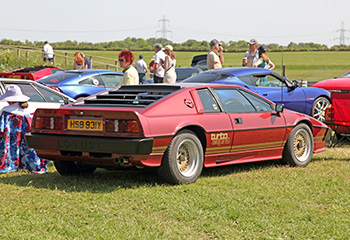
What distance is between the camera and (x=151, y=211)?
5844mm

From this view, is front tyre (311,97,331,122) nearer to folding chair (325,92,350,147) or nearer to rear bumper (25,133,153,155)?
folding chair (325,92,350,147)

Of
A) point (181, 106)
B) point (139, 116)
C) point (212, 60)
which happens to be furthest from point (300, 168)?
point (212, 60)

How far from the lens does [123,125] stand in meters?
6.66

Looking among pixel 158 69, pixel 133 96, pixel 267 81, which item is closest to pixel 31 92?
pixel 133 96

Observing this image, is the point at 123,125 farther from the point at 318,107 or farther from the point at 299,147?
the point at 318,107

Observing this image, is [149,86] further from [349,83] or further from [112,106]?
[349,83]

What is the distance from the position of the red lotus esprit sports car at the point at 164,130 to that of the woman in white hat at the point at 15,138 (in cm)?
75

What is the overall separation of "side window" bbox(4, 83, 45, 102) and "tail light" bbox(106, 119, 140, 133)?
4078 millimetres

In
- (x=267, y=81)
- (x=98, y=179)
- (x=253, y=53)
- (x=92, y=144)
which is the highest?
(x=253, y=53)

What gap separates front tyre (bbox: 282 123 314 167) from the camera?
8602 mm

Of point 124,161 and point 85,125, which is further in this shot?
point 85,125

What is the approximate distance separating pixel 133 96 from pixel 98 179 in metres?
1.16

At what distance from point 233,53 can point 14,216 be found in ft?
249

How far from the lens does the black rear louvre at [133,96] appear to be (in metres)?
7.21
